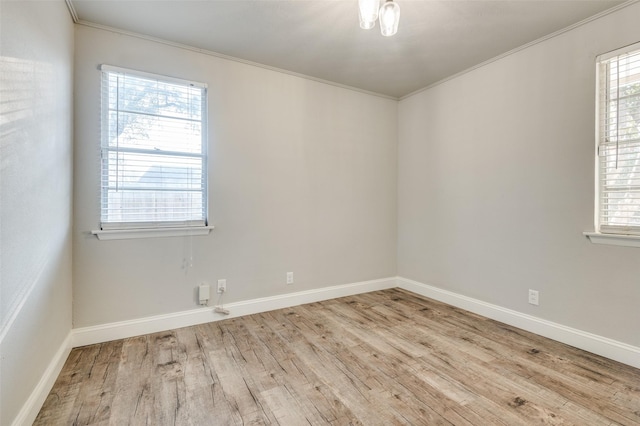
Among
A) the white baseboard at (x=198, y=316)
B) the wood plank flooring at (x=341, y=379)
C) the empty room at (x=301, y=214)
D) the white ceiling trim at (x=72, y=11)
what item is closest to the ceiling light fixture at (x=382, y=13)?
the empty room at (x=301, y=214)

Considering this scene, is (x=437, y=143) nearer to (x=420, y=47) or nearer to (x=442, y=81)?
(x=442, y=81)

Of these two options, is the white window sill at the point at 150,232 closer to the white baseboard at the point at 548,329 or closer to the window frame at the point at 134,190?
the window frame at the point at 134,190

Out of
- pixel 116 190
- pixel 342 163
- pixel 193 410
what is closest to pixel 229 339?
pixel 193 410

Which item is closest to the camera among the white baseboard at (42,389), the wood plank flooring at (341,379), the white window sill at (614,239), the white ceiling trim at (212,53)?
the white baseboard at (42,389)

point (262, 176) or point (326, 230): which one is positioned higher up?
point (262, 176)

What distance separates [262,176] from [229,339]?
5.19 ft

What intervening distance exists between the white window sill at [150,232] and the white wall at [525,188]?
261 centimetres

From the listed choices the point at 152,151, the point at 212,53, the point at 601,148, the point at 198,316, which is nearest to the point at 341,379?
the point at 198,316

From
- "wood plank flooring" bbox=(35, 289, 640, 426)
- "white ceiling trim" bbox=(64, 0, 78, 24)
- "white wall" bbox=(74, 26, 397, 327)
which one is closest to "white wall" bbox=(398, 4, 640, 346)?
"wood plank flooring" bbox=(35, 289, 640, 426)

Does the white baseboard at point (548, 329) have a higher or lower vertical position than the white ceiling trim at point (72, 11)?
lower

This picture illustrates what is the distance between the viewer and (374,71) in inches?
128

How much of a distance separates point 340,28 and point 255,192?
167 cm

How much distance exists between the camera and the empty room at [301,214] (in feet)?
5.50

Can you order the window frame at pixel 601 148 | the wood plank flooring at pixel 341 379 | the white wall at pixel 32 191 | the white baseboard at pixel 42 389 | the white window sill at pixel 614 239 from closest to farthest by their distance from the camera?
the white wall at pixel 32 191, the white baseboard at pixel 42 389, the wood plank flooring at pixel 341 379, the white window sill at pixel 614 239, the window frame at pixel 601 148
